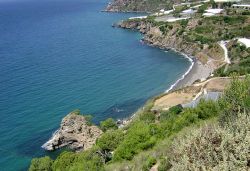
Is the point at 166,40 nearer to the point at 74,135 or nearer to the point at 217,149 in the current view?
the point at 74,135

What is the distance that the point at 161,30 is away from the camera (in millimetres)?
130625

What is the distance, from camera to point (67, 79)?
96188mm

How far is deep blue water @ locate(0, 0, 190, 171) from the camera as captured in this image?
69250 mm

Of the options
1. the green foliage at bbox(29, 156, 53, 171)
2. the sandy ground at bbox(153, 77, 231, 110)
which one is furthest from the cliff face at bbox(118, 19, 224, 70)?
the green foliage at bbox(29, 156, 53, 171)

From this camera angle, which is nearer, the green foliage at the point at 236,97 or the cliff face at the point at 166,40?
the green foliage at the point at 236,97

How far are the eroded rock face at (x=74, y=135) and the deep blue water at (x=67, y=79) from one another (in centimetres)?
250

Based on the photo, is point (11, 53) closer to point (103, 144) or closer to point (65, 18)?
point (65, 18)

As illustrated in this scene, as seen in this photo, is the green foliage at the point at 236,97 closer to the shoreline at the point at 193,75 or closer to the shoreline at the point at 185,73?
the shoreline at the point at 193,75

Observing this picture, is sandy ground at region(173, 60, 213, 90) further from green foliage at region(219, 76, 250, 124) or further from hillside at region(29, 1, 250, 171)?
green foliage at region(219, 76, 250, 124)

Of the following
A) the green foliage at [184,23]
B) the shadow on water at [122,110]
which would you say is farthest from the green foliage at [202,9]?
the shadow on water at [122,110]

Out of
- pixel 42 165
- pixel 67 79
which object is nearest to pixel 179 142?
pixel 42 165

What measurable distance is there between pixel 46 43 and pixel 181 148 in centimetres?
12203

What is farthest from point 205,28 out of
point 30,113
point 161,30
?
point 30,113

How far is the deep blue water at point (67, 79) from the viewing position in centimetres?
6925
